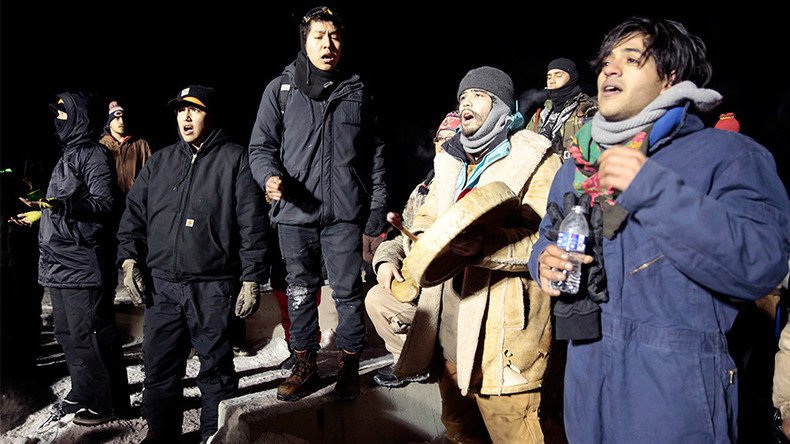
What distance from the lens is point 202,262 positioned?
3.32 meters

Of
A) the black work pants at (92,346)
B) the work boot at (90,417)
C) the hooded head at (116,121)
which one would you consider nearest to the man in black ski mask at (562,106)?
the black work pants at (92,346)

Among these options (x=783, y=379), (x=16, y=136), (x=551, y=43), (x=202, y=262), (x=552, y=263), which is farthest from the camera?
(x=551, y=43)

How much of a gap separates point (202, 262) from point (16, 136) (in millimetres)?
9741

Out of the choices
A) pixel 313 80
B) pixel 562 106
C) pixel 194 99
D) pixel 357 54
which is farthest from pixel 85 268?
pixel 357 54

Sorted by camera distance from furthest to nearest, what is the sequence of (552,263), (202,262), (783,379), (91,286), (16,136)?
(16,136) < (91,286) < (202,262) < (783,379) < (552,263)

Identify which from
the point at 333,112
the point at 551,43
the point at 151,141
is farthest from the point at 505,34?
the point at 333,112

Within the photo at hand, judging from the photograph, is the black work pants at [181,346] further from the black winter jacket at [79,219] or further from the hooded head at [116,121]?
the hooded head at [116,121]

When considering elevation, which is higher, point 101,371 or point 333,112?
point 333,112

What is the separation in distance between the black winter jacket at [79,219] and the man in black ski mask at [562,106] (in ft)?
15.1

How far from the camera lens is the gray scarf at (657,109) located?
1.39 metres

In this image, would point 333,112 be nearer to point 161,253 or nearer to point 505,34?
point 161,253

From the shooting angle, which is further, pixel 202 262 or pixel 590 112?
pixel 590 112

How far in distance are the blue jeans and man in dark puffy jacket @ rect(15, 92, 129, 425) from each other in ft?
6.60

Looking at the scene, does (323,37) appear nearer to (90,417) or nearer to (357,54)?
(90,417)
